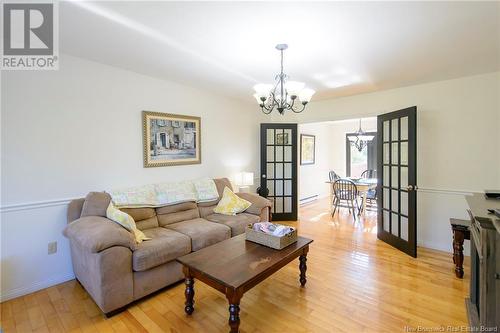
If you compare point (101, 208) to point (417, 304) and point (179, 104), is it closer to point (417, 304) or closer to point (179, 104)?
point (179, 104)

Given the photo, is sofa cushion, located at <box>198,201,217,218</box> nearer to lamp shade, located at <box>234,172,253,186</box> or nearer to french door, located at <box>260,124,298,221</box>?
lamp shade, located at <box>234,172,253,186</box>

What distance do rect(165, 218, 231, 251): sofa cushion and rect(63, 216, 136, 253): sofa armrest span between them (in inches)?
25.1

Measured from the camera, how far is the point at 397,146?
138 inches

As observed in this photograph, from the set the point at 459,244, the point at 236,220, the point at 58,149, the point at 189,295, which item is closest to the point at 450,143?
the point at 459,244

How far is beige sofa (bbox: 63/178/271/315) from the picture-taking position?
201 centimetres

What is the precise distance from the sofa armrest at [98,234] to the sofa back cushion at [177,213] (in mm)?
718

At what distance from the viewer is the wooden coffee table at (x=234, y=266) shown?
1708 millimetres

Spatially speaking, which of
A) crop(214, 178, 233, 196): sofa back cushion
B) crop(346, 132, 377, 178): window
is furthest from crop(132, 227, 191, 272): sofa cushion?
crop(346, 132, 377, 178): window

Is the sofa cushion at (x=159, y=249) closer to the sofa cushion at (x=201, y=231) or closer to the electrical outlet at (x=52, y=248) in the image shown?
the sofa cushion at (x=201, y=231)

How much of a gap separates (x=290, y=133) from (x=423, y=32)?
9.65ft

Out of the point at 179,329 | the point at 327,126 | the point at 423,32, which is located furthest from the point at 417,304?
the point at 327,126

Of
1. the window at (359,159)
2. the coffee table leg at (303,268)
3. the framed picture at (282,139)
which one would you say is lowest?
the coffee table leg at (303,268)

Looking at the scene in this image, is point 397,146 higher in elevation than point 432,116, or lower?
lower

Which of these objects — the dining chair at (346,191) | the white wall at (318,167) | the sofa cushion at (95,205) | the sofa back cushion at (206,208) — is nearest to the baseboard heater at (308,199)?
the white wall at (318,167)
